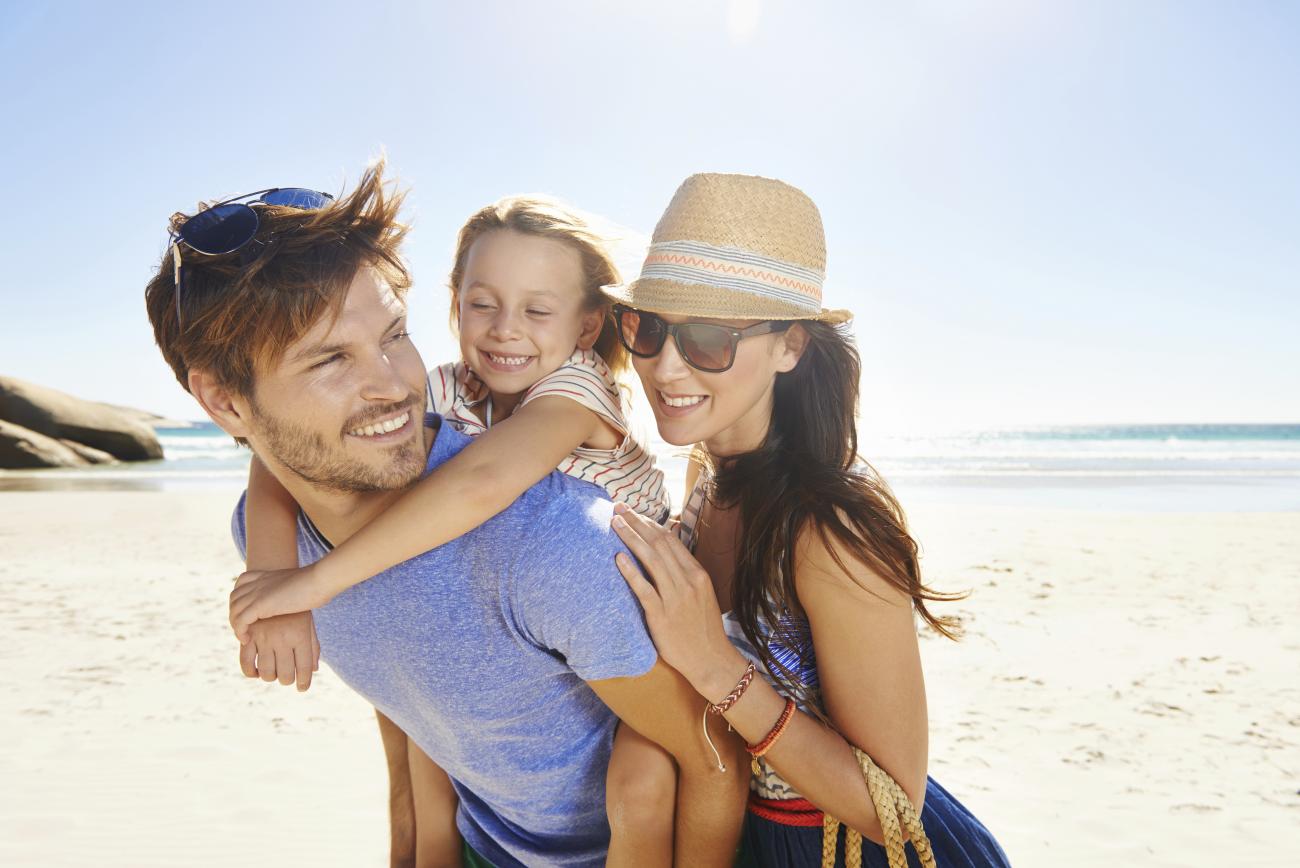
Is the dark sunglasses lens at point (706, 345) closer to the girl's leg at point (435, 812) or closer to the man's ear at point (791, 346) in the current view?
the man's ear at point (791, 346)

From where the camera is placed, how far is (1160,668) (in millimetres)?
6699

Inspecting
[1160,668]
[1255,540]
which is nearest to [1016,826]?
[1160,668]

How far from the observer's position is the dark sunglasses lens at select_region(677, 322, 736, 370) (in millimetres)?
2551

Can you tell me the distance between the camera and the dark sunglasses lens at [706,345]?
255 centimetres

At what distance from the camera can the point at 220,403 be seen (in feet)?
6.98

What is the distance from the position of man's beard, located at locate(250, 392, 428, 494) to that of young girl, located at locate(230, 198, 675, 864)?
6 centimetres

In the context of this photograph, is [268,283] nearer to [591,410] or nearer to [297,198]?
[297,198]

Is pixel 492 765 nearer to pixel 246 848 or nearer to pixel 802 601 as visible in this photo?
pixel 802 601

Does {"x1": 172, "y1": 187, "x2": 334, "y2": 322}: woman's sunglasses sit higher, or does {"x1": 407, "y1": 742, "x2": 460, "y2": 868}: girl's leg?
{"x1": 172, "y1": 187, "x2": 334, "y2": 322}: woman's sunglasses

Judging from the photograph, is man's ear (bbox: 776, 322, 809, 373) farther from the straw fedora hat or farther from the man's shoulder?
the man's shoulder

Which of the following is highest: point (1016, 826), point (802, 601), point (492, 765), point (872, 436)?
point (802, 601)

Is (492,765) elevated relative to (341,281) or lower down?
lower down

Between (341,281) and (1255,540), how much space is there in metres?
13.4

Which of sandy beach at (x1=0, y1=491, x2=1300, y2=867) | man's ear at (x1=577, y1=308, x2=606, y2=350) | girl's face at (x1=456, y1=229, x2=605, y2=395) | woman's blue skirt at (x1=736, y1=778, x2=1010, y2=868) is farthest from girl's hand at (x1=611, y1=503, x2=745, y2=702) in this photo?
sandy beach at (x1=0, y1=491, x2=1300, y2=867)
